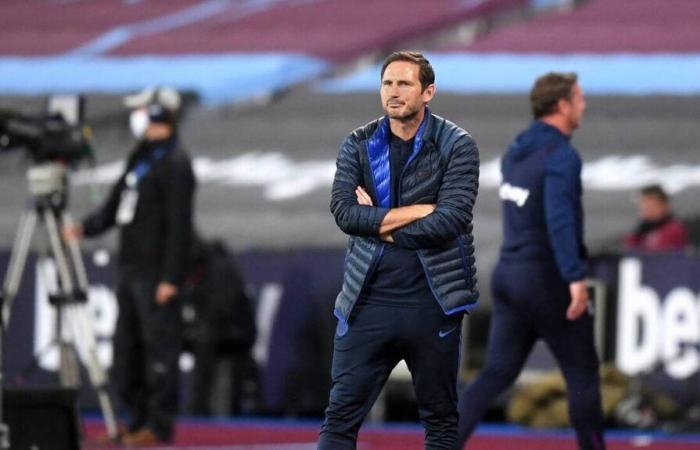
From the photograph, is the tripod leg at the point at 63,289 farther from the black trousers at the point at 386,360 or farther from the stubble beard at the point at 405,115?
the stubble beard at the point at 405,115

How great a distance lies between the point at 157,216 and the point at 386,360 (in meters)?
4.29

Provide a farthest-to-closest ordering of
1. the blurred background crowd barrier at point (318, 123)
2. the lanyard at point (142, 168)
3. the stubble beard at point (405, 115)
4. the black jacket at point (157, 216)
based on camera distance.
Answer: the blurred background crowd barrier at point (318, 123), the lanyard at point (142, 168), the black jacket at point (157, 216), the stubble beard at point (405, 115)

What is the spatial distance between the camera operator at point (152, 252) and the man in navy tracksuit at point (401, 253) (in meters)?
3.99

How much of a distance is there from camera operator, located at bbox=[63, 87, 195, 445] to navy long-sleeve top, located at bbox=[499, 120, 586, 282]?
2651 mm

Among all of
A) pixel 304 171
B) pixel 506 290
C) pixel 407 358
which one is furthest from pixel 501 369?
pixel 304 171

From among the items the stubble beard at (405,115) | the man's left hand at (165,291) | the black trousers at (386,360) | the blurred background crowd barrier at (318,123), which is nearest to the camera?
the stubble beard at (405,115)

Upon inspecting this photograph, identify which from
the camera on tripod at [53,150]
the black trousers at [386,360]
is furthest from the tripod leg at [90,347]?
the black trousers at [386,360]

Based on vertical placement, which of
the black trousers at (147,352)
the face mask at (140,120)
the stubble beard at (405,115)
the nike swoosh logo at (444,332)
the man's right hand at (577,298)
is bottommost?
the black trousers at (147,352)

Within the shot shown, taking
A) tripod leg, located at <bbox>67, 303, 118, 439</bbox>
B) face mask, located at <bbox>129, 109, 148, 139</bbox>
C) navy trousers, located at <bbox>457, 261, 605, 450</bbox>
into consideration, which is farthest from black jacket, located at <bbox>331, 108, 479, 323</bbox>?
face mask, located at <bbox>129, 109, 148, 139</bbox>

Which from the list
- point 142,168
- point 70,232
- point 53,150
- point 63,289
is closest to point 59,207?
point 70,232

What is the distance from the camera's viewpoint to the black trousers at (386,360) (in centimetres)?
575

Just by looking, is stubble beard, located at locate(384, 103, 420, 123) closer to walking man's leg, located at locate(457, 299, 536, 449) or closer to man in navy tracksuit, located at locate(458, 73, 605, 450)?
man in navy tracksuit, located at locate(458, 73, 605, 450)

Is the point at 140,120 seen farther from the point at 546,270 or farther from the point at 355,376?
the point at 355,376

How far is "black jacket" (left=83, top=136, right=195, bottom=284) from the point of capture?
980cm
